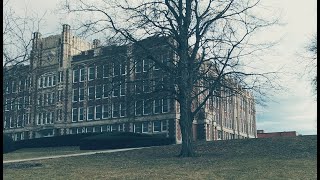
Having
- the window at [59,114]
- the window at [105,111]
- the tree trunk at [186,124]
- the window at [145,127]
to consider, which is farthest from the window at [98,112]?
the tree trunk at [186,124]

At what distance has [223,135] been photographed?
2438 inches

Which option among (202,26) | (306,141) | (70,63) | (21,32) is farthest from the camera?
(70,63)

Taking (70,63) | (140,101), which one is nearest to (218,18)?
(140,101)

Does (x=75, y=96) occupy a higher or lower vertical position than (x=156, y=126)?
higher

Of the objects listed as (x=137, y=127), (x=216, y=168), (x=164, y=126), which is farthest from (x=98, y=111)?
(x=216, y=168)

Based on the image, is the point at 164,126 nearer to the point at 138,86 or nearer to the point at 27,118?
the point at 27,118

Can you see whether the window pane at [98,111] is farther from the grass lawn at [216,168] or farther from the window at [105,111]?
the grass lawn at [216,168]

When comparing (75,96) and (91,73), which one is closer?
(91,73)

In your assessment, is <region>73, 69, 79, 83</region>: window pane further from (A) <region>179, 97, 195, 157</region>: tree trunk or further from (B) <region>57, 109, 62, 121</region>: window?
(A) <region>179, 97, 195, 157</region>: tree trunk

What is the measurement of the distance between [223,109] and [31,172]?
49.2m

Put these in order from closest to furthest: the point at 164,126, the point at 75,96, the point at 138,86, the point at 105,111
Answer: the point at 138,86 < the point at 164,126 < the point at 105,111 < the point at 75,96

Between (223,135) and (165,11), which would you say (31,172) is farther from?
(223,135)

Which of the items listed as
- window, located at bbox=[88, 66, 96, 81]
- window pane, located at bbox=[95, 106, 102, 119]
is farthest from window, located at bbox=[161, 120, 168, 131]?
window, located at bbox=[88, 66, 96, 81]

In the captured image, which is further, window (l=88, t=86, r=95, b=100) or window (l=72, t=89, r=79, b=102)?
window (l=72, t=89, r=79, b=102)
